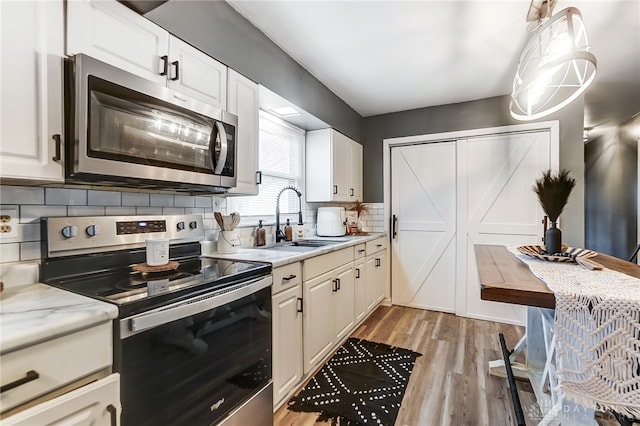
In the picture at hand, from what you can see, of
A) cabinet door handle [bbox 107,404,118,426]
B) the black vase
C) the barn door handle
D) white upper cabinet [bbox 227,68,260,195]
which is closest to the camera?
cabinet door handle [bbox 107,404,118,426]

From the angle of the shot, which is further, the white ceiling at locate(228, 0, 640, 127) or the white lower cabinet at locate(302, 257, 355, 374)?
the white lower cabinet at locate(302, 257, 355, 374)

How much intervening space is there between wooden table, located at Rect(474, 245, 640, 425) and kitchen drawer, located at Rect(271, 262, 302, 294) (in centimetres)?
103

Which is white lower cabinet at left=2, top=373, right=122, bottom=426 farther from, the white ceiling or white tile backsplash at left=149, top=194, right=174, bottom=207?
the white ceiling

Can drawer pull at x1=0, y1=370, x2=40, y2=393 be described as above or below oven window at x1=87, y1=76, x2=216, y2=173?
below

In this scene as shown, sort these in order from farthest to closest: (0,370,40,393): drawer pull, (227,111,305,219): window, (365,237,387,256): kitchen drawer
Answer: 1. (365,237,387,256): kitchen drawer
2. (227,111,305,219): window
3. (0,370,40,393): drawer pull

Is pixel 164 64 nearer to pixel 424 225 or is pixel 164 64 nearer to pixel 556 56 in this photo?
pixel 556 56

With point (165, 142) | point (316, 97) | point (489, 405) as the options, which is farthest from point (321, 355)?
point (316, 97)

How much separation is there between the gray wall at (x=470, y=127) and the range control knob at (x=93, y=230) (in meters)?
3.09

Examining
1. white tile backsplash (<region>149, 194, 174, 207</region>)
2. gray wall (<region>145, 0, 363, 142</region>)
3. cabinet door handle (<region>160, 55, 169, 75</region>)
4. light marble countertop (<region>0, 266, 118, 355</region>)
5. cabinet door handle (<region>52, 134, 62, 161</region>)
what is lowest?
light marble countertop (<region>0, 266, 118, 355</region>)

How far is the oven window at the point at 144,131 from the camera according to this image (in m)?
1.16

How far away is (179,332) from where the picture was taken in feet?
3.68

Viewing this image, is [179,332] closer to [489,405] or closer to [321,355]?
[321,355]

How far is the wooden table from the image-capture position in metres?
1.16

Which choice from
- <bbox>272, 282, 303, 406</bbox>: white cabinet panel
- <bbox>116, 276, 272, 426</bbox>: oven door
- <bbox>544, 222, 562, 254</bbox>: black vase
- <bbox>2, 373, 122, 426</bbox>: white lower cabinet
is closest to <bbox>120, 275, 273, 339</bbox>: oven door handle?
<bbox>116, 276, 272, 426</bbox>: oven door
